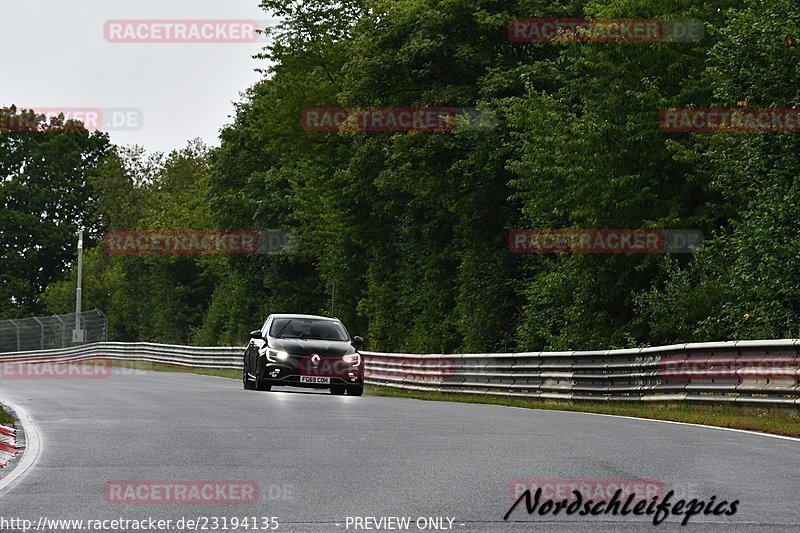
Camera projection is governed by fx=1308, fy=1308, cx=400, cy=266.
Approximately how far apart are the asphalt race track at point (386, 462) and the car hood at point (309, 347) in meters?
5.45

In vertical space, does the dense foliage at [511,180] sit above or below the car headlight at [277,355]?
above

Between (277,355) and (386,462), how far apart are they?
44.5 feet

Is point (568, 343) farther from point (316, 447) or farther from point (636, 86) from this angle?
point (316, 447)

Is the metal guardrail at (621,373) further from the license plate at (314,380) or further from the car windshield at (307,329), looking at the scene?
the license plate at (314,380)

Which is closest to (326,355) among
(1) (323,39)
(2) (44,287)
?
(1) (323,39)

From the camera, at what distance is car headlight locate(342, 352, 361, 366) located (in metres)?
24.9

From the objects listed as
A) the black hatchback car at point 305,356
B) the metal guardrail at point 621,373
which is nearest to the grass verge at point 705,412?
the metal guardrail at point 621,373

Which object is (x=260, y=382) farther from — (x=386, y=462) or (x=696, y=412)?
(x=386, y=462)

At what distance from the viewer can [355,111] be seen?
144ft

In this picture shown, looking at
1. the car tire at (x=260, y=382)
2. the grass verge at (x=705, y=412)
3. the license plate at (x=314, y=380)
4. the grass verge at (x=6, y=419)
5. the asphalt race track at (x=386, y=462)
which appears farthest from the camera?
the car tire at (x=260, y=382)

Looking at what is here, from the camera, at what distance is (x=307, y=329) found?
2594 centimetres

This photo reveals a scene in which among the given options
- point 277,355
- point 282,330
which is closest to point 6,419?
point 277,355

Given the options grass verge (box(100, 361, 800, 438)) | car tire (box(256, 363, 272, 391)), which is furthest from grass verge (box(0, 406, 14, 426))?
grass verge (box(100, 361, 800, 438))

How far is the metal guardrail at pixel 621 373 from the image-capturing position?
17641 millimetres
